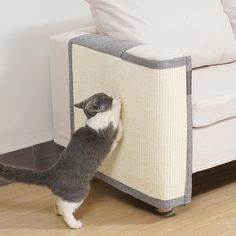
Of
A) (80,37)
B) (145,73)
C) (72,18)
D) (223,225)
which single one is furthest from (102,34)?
(223,225)

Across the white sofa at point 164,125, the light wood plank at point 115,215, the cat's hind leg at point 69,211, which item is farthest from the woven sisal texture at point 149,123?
the cat's hind leg at point 69,211

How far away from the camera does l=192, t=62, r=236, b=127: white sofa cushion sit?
2.18 meters

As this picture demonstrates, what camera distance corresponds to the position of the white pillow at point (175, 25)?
2434 millimetres

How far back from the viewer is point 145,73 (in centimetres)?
207

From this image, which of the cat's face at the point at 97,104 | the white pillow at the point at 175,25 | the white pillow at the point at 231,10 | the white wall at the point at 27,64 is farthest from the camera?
the white pillow at the point at 231,10

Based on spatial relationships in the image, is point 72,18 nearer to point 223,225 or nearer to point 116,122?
point 116,122

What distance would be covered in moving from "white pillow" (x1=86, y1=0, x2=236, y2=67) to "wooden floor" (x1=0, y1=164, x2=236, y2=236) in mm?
579

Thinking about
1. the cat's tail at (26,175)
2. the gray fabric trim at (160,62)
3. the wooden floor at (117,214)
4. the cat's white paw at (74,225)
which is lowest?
the wooden floor at (117,214)

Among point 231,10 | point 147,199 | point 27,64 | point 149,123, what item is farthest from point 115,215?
point 231,10

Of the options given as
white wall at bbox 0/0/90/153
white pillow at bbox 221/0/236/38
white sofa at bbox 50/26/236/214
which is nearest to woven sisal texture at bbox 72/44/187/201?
white sofa at bbox 50/26/236/214

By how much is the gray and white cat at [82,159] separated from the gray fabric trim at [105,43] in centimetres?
17

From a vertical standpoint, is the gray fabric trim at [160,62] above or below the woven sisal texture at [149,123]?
above

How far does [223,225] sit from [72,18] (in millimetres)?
1188

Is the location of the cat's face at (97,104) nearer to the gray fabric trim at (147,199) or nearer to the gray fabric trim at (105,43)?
the gray fabric trim at (105,43)
